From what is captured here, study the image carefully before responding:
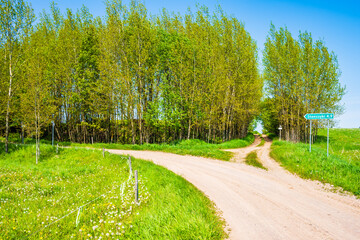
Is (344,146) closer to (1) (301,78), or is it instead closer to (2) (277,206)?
(1) (301,78)

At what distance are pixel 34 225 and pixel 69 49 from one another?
2839 centimetres

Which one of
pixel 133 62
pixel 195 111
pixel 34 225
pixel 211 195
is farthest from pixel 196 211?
pixel 133 62

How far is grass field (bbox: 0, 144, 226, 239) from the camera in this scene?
5.43m

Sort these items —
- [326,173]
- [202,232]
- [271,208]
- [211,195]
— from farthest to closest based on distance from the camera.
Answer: [326,173]
[211,195]
[271,208]
[202,232]

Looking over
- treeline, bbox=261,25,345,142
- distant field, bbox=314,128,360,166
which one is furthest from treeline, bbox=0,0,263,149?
distant field, bbox=314,128,360,166

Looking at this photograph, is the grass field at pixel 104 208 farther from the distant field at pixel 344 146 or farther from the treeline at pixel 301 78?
the treeline at pixel 301 78

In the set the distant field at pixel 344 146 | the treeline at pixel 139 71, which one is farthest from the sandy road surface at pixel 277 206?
the treeline at pixel 139 71

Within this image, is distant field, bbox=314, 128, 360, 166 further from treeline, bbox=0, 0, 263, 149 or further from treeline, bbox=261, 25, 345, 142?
treeline, bbox=0, 0, 263, 149

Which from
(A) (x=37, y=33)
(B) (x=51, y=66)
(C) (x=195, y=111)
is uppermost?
(A) (x=37, y=33)

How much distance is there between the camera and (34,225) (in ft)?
20.0

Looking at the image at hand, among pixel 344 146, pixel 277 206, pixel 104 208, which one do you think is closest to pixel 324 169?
pixel 277 206

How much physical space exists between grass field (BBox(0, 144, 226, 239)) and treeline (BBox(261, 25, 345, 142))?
29.3m

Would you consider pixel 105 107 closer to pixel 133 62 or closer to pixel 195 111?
pixel 133 62

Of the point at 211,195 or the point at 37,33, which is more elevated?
the point at 37,33
